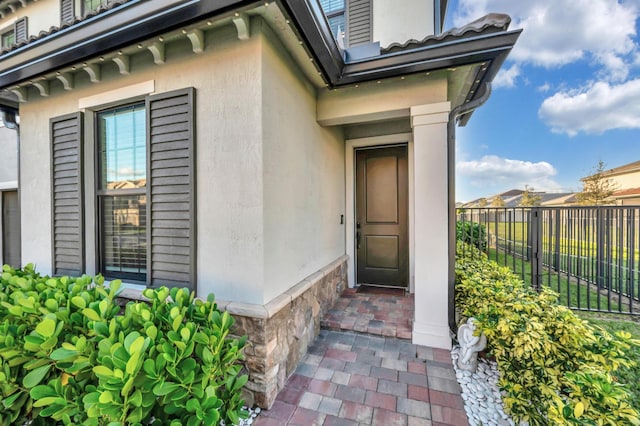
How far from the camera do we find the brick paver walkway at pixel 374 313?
3.23m

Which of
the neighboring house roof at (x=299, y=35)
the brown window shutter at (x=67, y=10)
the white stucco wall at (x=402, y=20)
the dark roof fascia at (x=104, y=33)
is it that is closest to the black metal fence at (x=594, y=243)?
the neighboring house roof at (x=299, y=35)

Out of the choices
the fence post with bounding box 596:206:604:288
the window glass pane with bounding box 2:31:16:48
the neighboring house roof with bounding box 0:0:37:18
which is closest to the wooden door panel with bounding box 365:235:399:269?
the fence post with bounding box 596:206:604:288

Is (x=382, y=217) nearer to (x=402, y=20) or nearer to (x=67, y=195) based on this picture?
(x=402, y=20)

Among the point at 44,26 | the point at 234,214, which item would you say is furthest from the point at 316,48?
the point at 44,26

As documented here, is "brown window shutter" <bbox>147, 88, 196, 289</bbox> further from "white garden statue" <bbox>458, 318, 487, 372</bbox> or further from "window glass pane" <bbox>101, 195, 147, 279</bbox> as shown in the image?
"white garden statue" <bbox>458, 318, 487, 372</bbox>

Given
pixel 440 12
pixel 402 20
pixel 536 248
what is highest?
pixel 440 12

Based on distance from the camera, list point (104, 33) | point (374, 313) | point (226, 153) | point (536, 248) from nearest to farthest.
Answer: point (104, 33) → point (226, 153) → point (374, 313) → point (536, 248)

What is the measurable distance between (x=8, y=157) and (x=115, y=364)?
7331 millimetres

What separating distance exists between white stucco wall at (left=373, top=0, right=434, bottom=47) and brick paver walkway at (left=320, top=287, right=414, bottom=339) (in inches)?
168

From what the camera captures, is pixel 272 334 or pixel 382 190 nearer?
pixel 272 334

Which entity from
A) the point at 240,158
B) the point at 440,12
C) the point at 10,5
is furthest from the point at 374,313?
the point at 10,5

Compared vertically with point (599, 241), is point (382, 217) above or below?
above

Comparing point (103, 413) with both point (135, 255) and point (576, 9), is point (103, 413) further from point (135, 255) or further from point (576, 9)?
point (576, 9)

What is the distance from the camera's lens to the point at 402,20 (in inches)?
166
